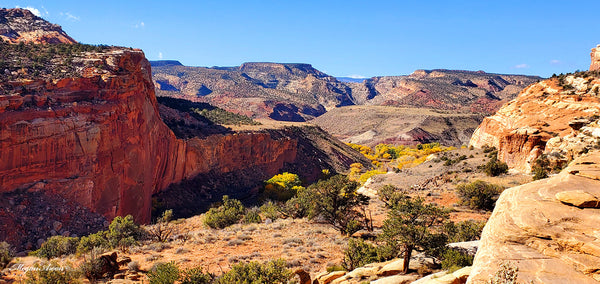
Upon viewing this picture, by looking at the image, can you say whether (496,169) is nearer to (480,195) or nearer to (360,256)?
(480,195)

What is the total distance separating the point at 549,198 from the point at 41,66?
3294 cm

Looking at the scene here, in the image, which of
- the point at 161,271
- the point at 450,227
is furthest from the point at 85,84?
the point at 450,227

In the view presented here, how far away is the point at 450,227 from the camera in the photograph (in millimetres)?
14539

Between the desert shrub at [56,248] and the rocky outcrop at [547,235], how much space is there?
18715 mm

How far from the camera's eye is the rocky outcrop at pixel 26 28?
4334 cm

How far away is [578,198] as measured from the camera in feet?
21.4

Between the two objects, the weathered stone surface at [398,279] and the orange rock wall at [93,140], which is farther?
the orange rock wall at [93,140]

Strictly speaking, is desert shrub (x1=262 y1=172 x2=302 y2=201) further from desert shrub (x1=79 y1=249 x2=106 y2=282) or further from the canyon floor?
desert shrub (x1=79 y1=249 x2=106 y2=282)

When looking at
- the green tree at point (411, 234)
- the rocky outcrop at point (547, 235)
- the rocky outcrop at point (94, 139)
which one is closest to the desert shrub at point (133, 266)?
the green tree at point (411, 234)

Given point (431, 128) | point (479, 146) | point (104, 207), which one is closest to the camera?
point (104, 207)

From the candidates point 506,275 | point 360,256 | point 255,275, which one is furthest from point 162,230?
point 506,275

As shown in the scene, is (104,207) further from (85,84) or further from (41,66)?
(41,66)

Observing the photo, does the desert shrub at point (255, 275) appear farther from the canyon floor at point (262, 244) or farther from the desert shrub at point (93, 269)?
the desert shrub at point (93, 269)

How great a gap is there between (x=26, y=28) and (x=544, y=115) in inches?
2518
